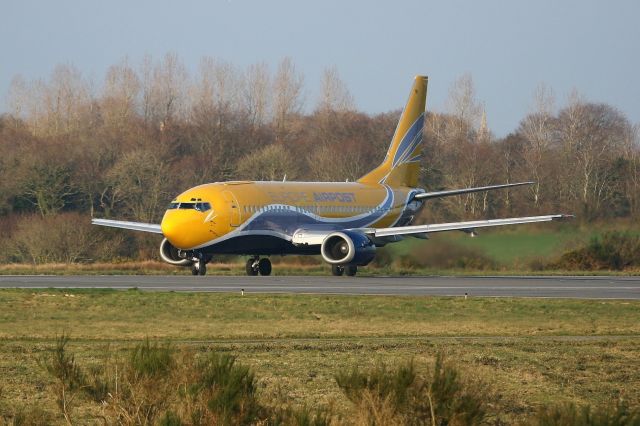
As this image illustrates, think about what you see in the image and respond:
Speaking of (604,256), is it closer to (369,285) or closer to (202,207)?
(369,285)

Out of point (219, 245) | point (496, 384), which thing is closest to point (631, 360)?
point (496, 384)

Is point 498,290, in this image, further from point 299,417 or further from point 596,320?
point 299,417

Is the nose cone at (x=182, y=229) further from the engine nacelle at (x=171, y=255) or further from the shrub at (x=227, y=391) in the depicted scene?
the shrub at (x=227, y=391)

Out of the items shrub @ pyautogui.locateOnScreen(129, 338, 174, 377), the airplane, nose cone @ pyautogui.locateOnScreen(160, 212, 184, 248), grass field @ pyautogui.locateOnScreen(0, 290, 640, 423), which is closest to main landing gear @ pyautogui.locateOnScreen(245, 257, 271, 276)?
the airplane

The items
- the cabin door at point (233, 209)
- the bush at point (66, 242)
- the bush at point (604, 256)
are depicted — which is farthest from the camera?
the bush at point (66, 242)

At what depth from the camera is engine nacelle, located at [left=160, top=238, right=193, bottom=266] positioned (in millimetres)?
50531

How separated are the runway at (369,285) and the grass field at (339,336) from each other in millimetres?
3261

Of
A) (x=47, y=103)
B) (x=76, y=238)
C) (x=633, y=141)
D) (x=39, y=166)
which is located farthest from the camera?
(x=47, y=103)

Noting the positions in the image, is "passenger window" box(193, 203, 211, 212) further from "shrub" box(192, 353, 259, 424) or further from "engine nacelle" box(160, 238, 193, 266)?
"shrub" box(192, 353, 259, 424)

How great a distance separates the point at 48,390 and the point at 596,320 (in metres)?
16.1

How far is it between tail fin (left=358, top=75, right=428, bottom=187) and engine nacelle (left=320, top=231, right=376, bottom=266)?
8221mm

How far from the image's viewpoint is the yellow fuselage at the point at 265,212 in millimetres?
48062

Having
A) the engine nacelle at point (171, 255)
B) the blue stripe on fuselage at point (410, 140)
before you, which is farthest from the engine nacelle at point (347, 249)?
the blue stripe on fuselage at point (410, 140)

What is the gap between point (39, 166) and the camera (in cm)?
7756
